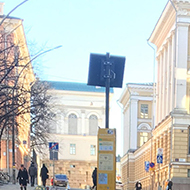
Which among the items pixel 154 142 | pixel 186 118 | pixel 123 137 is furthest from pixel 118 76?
pixel 123 137

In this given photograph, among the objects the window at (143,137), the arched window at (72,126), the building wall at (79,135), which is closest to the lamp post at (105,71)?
the window at (143,137)

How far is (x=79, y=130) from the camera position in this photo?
101 metres

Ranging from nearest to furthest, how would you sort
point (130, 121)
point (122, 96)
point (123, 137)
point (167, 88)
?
point (167, 88) → point (130, 121) → point (122, 96) → point (123, 137)

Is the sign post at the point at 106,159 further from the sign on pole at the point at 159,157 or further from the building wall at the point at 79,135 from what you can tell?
the building wall at the point at 79,135

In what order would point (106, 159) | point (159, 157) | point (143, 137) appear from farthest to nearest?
point (143, 137)
point (159, 157)
point (106, 159)

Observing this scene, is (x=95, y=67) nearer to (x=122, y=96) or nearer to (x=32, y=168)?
(x=32, y=168)

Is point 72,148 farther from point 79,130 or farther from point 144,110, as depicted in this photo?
point 144,110

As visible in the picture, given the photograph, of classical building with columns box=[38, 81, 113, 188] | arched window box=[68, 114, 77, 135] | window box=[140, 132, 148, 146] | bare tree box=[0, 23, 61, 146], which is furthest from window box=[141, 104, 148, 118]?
bare tree box=[0, 23, 61, 146]

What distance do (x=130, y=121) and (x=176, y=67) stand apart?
36612mm

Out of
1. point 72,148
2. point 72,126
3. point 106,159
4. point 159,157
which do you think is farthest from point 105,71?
point 72,148

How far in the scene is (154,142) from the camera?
5753 centimetres

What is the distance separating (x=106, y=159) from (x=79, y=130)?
8829 cm

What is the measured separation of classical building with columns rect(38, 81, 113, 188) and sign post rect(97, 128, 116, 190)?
85958mm

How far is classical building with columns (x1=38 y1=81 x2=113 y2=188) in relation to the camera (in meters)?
99.6
